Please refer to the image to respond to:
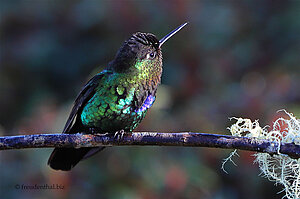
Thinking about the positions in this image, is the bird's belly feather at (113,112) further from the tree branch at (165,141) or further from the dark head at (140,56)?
the tree branch at (165,141)

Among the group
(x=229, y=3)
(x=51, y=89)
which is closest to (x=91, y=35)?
(x=51, y=89)

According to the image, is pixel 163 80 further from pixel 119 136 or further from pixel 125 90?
pixel 119 136

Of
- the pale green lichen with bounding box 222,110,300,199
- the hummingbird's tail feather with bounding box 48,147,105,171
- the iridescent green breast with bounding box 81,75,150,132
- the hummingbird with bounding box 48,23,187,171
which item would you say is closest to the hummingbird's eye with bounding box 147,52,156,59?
the hummingbird with bounding box 48,23,187,171

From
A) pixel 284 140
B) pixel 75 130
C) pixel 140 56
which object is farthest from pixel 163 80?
pixel 284 140

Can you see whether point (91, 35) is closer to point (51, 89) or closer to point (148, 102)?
point (51, 89)

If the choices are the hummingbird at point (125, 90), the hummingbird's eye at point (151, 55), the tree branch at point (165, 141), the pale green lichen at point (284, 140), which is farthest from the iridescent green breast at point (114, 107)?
the pale green lichen at point (284, 140)

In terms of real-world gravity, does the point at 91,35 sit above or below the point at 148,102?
above
